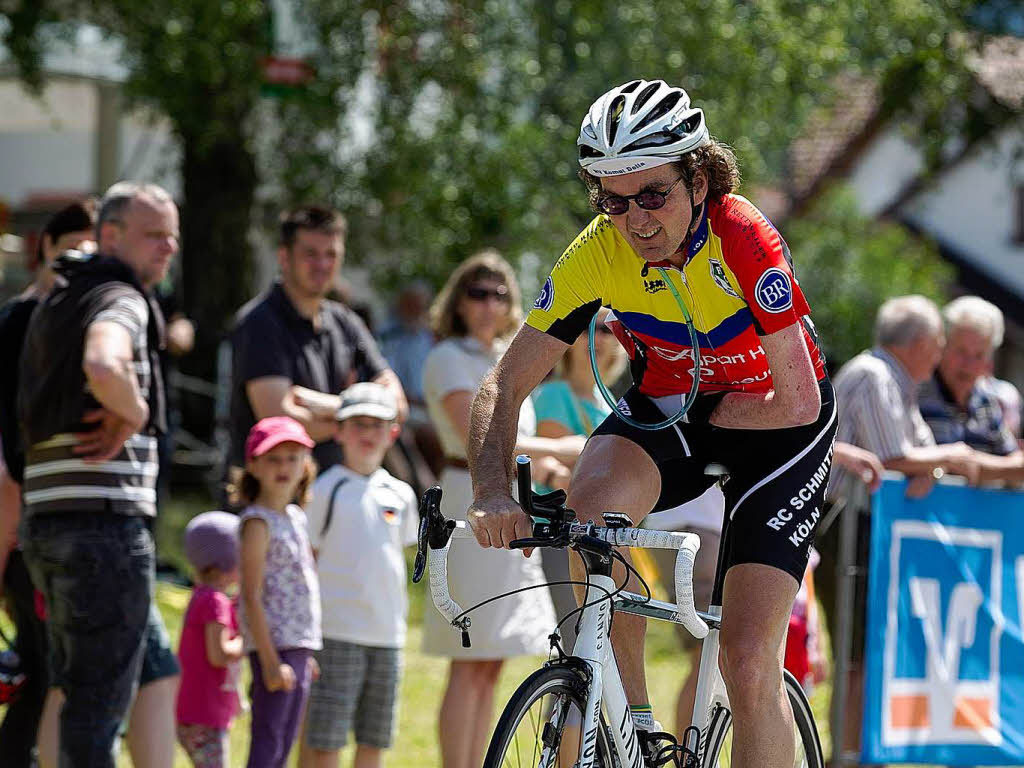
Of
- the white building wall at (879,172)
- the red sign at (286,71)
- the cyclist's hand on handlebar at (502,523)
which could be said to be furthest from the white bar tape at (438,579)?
the white building wall at (879,172)

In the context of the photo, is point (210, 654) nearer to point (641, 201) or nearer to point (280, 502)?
point (280, 502)

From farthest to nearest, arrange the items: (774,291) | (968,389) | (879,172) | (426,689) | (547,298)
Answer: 1. (879,172)
2. (426,689)
3. (968,389)
4. (547,298)
5. (774,291)

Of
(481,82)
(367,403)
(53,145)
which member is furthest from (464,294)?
(53,145)

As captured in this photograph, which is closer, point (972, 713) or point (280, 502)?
point (280, 502)

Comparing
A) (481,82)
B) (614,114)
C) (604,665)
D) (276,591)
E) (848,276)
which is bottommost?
(604,665)

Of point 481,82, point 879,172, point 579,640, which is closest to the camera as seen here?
point 579,640

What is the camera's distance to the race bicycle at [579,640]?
3.68m

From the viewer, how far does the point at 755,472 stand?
437 centimetres

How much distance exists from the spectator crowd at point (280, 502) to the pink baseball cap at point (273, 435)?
12 millimetres

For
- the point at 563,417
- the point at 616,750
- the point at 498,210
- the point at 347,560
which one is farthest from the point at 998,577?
the point at 498,210

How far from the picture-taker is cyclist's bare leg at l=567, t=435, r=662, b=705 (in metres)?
4.20

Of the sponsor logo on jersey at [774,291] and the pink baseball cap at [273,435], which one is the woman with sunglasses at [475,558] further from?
the sponsor logo on jersey at [774,291]

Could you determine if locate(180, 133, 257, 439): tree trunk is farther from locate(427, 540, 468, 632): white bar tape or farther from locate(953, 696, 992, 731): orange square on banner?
locate(427, 540, 468, 632): white bar tape

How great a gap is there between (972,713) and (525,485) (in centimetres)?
413
